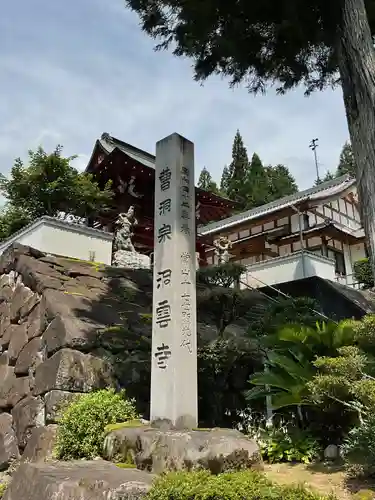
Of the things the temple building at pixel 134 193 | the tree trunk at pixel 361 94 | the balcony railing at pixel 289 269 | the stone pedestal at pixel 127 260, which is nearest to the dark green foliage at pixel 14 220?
the temple building at pixel 134 193

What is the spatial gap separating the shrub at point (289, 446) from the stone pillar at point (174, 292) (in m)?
1.28

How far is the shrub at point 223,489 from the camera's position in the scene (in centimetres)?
377

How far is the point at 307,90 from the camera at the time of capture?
10555 millimetres

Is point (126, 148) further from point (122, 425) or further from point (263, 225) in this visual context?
point (122, 425)

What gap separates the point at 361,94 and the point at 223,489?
5.77 meters

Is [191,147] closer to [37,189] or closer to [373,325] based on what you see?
[373,325]

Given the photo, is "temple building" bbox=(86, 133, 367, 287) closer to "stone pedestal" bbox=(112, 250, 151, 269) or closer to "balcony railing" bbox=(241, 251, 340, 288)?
"balcony railing" bbox=(241, 251, 340, 288)

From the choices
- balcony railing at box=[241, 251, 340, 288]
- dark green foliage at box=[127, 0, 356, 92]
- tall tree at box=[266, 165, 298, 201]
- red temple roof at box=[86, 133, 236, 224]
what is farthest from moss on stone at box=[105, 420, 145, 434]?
tall tree at box=[266, 165, 298, 201]

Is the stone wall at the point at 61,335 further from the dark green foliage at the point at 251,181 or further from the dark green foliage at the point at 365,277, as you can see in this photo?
the dark green foliage at the point at 251,181

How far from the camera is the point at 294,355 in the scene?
7004 millimetres

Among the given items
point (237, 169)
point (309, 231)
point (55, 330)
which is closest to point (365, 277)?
point (309, 231)

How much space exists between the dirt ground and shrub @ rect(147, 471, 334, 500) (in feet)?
3.81

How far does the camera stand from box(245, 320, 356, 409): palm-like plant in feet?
21.6

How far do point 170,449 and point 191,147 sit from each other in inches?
181
